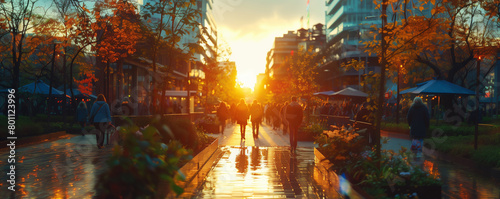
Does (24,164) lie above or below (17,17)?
below

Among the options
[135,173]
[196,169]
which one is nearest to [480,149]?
[196,169]

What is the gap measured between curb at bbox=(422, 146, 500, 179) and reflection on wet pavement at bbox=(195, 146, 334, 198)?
3847 millimetres

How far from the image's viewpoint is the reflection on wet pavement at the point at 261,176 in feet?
27.0

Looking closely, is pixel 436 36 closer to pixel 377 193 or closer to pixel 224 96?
pixel 377 193

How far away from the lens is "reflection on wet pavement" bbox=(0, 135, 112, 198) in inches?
307

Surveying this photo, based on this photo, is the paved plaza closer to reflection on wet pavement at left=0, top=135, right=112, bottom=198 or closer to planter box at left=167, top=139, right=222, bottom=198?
reflection on wet pavement at left=0, top=135, right=112, bottom=198

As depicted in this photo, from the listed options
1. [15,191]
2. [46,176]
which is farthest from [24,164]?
[15,191]

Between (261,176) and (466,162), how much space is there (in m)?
5.88

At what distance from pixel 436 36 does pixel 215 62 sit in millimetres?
50457

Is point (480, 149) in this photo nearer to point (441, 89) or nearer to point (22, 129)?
point (441, 89)

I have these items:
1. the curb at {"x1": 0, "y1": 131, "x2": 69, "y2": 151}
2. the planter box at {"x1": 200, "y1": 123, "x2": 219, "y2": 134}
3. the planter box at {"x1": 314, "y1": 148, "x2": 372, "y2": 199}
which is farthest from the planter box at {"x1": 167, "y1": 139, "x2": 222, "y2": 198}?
the planter box at {"x1": 200, "y1": 123, "x2": 219, "y2": 134}

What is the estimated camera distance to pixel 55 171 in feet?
33.4

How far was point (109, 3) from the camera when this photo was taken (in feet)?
63.2

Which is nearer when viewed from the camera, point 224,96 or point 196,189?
point 196,189
